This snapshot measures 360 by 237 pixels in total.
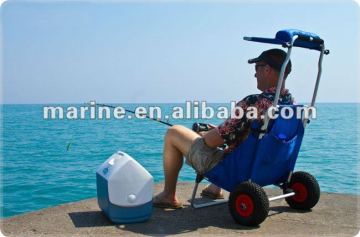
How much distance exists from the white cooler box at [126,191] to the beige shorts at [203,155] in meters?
0.39

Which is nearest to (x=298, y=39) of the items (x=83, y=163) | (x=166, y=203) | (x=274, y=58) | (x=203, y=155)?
(x=274, y=58)

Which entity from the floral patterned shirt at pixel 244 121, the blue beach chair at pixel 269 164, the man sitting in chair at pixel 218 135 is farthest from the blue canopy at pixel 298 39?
the floral patterned shirt at pixel 244 121

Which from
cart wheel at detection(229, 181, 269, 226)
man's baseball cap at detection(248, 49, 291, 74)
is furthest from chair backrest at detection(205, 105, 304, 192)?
man's baseball cap at detection(248, 49, 291, 74)

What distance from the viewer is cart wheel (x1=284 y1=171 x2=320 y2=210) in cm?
359

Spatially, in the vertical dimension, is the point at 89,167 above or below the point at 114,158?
below

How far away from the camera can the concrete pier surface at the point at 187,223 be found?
307 cm

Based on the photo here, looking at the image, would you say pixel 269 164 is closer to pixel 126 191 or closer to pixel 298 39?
pixel 298 39

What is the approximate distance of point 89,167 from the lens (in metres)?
13.0

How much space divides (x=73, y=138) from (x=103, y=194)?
21130 millimetres

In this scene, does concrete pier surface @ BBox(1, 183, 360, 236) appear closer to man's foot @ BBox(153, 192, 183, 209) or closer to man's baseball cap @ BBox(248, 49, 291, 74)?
man's foot @ BBox(153, 192, 183, 209)

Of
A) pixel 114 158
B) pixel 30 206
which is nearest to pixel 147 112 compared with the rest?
pixel 114 158

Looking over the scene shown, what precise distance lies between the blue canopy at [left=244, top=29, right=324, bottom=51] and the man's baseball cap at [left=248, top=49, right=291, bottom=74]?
87 millimetres

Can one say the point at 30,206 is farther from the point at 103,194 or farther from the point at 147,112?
the point at 103,194

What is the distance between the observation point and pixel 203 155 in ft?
11.0
